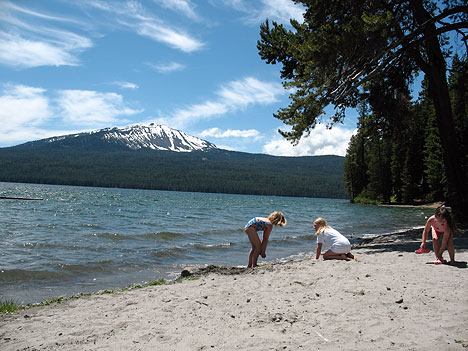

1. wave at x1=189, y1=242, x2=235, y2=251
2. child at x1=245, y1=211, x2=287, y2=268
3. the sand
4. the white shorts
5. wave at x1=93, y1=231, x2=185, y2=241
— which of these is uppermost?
child at x1=245, y1=211, x2=287, y2=268

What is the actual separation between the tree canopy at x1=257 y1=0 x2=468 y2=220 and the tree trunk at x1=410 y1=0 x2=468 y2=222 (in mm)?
33

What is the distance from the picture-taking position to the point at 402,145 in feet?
61.4

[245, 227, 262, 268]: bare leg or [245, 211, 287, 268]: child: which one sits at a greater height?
[245, 211, 287, 268]: child

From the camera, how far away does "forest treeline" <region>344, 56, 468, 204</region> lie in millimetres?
15070

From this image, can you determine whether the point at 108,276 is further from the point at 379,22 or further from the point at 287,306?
the point at 379,22

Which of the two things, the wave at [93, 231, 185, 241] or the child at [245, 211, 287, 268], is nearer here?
the child at [245, 211, 287, 268]

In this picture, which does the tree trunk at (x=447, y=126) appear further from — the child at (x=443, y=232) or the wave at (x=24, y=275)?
the wave at (x=24, y=275)

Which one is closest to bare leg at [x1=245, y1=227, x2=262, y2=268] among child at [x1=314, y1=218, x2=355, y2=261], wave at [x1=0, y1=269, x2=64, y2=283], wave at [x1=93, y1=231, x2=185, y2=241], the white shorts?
child at [x1=314, y1=218, x2=355, y2=261]

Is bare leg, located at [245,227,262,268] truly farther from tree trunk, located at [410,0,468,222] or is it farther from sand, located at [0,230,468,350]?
tree trunk, located at [410,0,468,222]

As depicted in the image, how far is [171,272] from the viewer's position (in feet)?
32.0

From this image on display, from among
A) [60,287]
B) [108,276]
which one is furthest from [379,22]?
[60,287]

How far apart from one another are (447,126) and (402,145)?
216 inches

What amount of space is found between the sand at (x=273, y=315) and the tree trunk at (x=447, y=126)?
26.4ft

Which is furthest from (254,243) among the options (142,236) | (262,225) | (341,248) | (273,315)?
(142,236)
